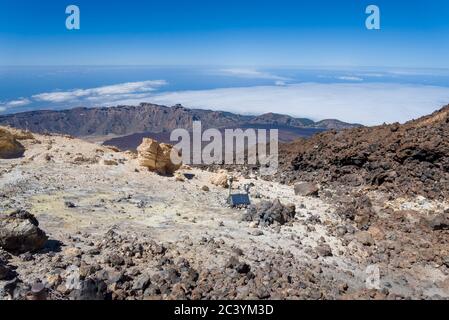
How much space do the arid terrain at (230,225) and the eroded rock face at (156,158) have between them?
1.34 ft

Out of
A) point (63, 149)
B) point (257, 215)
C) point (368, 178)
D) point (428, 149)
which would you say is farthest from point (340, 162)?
point (63, 149)

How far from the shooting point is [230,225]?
41.6ft

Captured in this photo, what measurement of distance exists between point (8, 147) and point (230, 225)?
11.0 m

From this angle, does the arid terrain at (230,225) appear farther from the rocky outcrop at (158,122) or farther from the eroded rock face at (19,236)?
the rocky outcrop at (158,122)

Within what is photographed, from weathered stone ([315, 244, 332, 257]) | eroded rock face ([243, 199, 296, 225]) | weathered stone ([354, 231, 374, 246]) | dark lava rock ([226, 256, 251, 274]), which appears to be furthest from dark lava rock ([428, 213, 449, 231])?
dark lava rock ([226, 256, 251, 274])

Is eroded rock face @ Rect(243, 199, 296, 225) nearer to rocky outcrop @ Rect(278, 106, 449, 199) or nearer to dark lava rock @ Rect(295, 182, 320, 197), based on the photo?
dark lava rock @ Rect(295, 182, 320, 197)

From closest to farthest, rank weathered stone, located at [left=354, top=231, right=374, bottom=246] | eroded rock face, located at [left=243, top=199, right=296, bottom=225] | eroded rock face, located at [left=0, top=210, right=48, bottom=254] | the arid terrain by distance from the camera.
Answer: the arid terrain
eroded rock face, located at [left=0, top=210, right=48, bottom=254]
weathered stone, located at [left=354, top=231, right=374, bottom=246]
eroded rock face, located at [left=243, top=199, right=296, bottom=225]

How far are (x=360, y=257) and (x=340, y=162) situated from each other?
28.7 ft

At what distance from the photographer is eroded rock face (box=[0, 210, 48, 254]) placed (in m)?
8.90

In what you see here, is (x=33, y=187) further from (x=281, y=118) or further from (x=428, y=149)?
(x=281, y=118)

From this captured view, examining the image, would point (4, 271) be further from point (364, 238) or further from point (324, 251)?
point (364, 238)

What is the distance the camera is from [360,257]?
38.1 ft

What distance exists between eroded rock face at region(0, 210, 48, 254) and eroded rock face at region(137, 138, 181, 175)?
8.79 metres

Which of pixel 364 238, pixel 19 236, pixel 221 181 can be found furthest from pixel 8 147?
pixel 364 238
